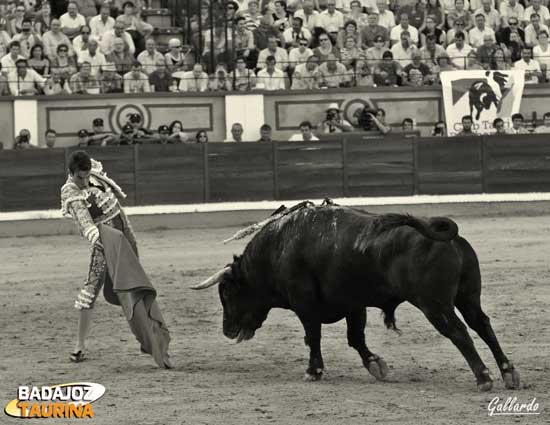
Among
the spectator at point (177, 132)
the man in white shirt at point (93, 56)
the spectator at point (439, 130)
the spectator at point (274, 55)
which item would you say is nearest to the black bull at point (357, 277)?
the man in white shirt at point (93, 56)

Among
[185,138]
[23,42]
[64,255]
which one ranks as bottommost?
[64,255]

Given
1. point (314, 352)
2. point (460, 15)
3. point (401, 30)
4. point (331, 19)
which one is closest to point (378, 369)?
point (314, 352)

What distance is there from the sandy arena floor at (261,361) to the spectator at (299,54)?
19.0 feet

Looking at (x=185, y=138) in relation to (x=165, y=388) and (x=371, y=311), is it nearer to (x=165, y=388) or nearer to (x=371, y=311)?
(x=371, y=311)

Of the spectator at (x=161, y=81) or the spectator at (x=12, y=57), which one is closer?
the spectator at (x=12, y=57)

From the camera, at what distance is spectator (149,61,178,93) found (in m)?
18.3

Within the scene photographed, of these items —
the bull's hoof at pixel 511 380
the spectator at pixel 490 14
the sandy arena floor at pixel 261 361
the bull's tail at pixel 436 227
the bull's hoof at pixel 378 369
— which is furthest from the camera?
the spectator at pixel 490 14

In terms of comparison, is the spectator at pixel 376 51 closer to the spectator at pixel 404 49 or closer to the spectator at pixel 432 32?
the spectator at pixel 404 49

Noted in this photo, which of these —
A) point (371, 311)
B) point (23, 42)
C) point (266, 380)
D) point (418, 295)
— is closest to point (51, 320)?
point (371, 311)

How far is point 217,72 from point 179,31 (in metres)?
1.26

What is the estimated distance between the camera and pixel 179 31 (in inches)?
764

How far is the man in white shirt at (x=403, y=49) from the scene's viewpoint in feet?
61.0

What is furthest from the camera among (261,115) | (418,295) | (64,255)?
(261,115)

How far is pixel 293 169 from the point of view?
18.1m
